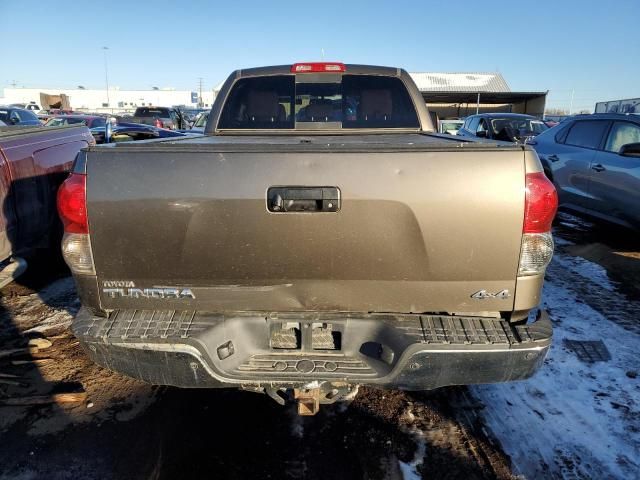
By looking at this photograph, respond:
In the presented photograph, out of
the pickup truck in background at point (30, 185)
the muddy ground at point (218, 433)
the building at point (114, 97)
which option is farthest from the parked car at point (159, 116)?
the building at point (114, 97)

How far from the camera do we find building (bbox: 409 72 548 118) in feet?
80.0

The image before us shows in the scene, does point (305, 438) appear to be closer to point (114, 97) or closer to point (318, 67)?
point (318, 67)

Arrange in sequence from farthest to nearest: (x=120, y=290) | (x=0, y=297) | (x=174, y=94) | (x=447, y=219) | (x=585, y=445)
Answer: (x=174, y=94) < (x=0, y=297) < (x=585, y=445) < (x=120, y=290) < (x=447, y=219)

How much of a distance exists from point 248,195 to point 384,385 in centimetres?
109

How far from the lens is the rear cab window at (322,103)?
4027 millimetres

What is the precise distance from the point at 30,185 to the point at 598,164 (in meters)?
7.13

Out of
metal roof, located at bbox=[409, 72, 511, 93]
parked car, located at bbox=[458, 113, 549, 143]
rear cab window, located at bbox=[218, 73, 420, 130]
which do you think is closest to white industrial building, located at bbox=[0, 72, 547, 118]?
metal roof, located at bbox=[409, 72, 511, 93]

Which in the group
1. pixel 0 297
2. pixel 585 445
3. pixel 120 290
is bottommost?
pixel 0 297

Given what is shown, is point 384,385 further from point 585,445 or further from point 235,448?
point 585,445

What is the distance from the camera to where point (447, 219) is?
2090mm

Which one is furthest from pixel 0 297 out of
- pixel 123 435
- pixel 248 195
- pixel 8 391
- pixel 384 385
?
pixel 384 385

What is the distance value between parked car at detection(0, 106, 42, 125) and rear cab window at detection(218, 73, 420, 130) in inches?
564

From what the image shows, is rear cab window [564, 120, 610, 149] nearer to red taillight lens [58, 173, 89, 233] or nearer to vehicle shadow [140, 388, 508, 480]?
vehicle shadow [140, 388, 508, 480]

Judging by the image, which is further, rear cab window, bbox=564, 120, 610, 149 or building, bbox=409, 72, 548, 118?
building, bbox=409, 72, 548, 118
